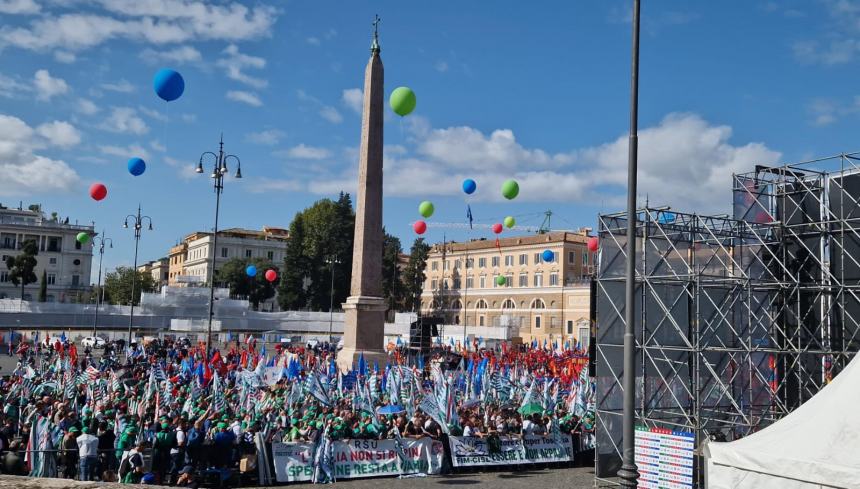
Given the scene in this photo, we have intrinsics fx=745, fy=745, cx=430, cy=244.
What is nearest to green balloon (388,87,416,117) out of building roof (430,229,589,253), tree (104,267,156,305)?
building roof (430,229,589,253)

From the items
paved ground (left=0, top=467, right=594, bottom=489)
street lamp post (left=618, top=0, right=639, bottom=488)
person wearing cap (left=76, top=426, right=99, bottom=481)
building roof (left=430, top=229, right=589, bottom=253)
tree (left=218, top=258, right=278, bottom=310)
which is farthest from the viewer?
tree (left=218, top=258, right=278, bottom=310)

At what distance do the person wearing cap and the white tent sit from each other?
10415mm

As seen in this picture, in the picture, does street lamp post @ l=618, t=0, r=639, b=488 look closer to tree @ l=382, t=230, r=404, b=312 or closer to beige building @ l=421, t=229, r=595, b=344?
beige building @ l=421, t=229, r=595, b=344

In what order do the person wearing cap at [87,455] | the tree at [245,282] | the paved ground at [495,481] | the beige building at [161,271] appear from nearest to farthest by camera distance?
the person wearing cap at [87,455]
the paved ground at [495,481]
the tree at [245,282]
the beige building at [161,271]

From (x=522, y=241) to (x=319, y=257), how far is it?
22667 mm

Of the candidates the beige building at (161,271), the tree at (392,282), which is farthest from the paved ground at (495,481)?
the beige building at (161,271)

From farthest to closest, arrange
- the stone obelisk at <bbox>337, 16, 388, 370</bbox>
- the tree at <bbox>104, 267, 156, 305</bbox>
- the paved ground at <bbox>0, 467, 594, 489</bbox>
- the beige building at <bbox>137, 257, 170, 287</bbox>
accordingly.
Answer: the beige building at <bbox>137, 257, 170, 287</bbox> → the tree at <bbox>104, 267, 156, 305</bbox> → the stone obelisk at <bbox>337, 16, 388, 370</bbox> → the paved ground at <bbox>0, 467, 594, 489</bbox>

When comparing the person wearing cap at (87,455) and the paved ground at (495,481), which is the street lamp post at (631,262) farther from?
the person wearing cap at (87,455)

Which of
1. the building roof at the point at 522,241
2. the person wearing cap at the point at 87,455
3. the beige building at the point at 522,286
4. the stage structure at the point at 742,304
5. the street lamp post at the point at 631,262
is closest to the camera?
the street lamp post at the point at 631,262

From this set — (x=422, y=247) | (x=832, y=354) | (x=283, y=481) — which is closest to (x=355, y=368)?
(x=283, y=481)

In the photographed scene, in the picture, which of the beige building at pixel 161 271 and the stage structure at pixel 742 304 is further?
the beige building at pixel 161 271

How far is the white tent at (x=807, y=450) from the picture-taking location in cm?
941

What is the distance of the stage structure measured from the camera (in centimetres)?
1639

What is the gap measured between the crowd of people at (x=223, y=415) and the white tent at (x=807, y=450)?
6799 millimetres
